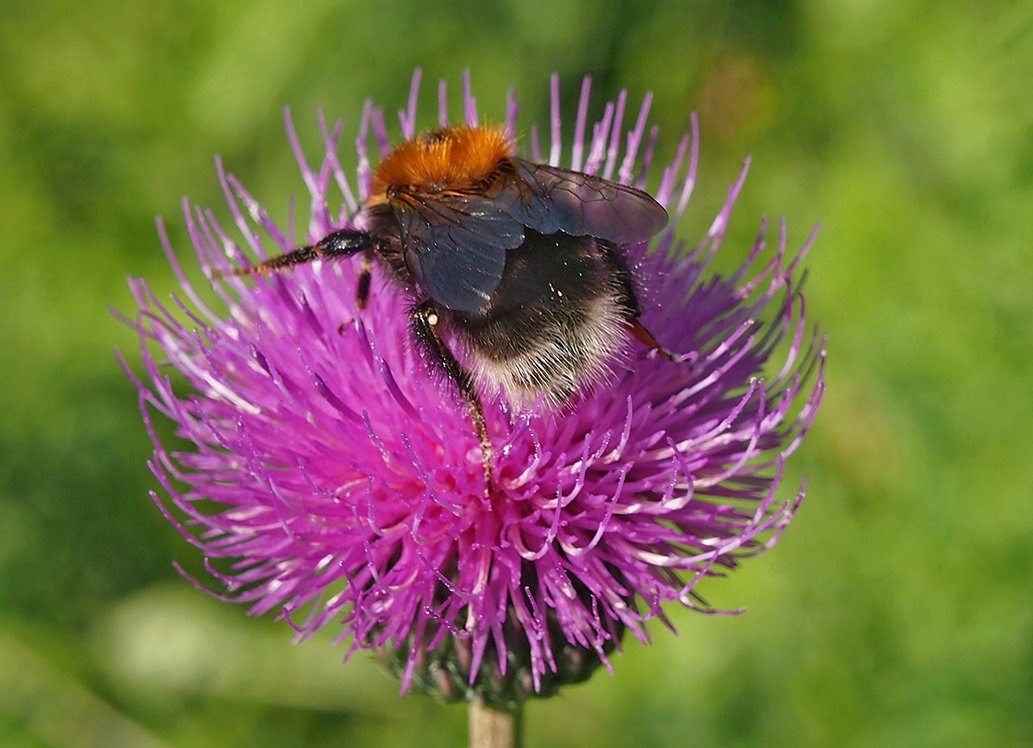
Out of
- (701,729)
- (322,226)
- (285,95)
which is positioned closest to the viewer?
(322,226)

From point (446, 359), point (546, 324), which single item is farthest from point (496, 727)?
point (546, 324)

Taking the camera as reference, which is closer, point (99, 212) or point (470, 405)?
point (470, 405)

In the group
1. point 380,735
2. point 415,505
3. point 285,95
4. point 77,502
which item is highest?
point 285,95

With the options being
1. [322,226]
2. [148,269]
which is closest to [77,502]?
[148,269]

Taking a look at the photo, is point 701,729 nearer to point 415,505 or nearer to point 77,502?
point 415,505

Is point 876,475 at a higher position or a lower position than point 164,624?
higher

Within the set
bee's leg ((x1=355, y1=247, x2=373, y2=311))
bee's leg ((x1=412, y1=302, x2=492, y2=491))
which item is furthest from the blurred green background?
bee's leg ((x1=412, y1=302, x2=492, y2=491))

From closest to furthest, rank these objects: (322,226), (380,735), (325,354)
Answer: (325,354) < (322,226) < (380,735)
